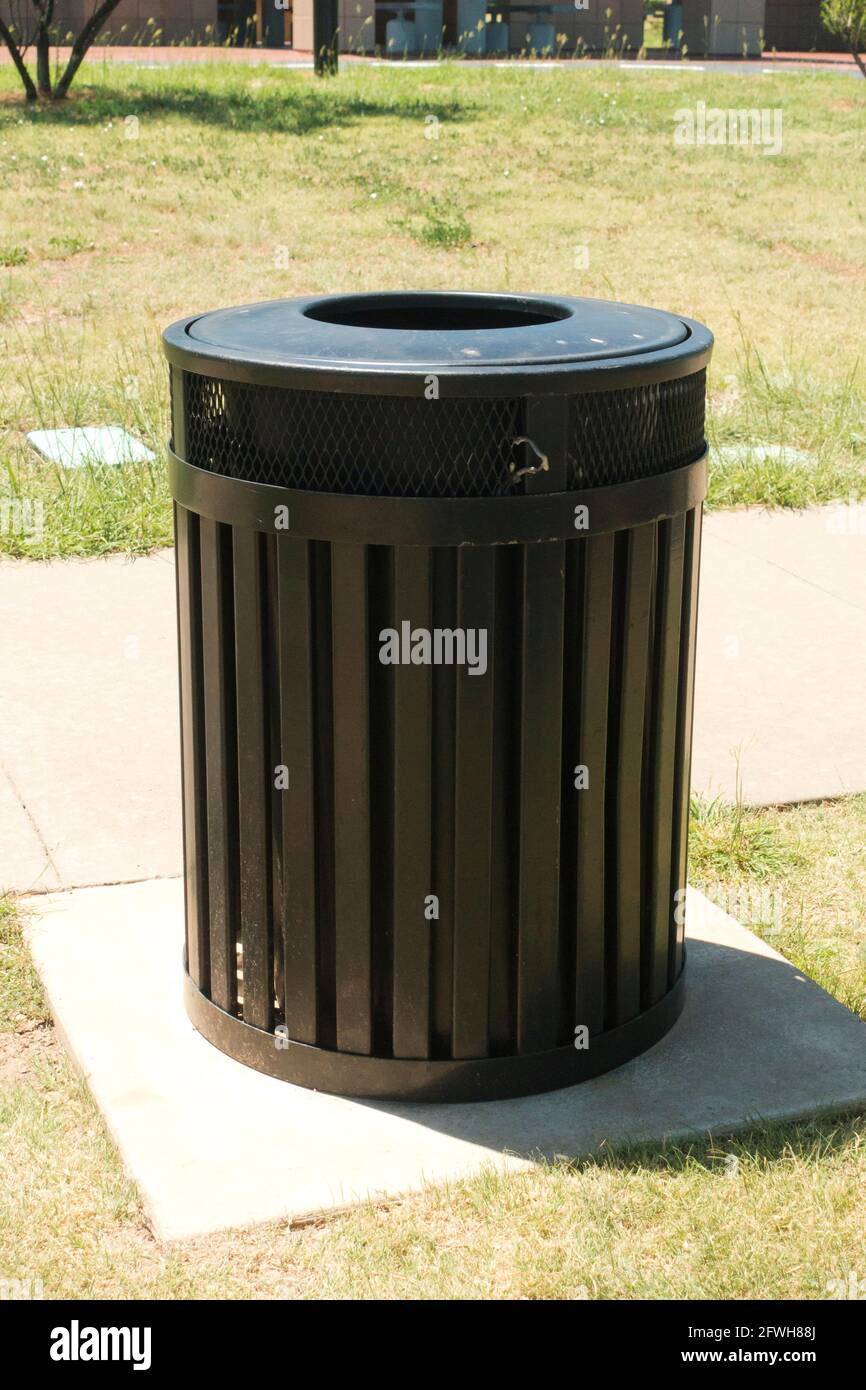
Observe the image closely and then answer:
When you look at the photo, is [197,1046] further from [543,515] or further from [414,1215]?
[543,515]

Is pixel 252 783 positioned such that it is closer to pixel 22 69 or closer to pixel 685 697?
pixel 685 697

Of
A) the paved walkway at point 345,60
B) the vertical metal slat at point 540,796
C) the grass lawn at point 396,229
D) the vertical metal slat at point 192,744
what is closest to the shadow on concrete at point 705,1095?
the vertical metal slat at point 540,796

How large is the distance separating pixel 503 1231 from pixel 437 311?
1.68 m

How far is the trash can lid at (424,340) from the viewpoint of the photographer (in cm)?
239

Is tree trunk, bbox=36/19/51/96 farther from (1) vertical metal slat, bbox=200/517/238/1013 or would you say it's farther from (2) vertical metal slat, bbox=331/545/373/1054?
(2) vertical metal slat, bbox=331/545/373/1054

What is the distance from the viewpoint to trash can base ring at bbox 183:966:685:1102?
8.84ft

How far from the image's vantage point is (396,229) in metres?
12.4

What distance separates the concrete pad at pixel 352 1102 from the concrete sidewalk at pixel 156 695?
2.07 feet

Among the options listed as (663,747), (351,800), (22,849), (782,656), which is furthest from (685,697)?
(782,656)

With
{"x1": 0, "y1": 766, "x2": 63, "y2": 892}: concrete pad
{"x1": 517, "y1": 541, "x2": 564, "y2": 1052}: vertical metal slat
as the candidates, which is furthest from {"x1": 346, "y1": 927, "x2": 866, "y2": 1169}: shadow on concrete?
{"x1": 0, "y1": 766, "x2": 63, "y2": 892}: concrete pad

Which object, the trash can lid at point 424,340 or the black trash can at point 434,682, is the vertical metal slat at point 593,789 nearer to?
the black trash can at point 434,682

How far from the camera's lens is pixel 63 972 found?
315 centimetres

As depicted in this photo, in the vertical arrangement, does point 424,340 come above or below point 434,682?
above
